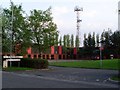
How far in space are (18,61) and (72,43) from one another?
87484mm

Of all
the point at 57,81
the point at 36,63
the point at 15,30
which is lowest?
the point at 57,81

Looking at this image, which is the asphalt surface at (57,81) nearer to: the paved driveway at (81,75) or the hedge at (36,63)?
the paved driveway at (81,75)

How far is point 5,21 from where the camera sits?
4134 cm

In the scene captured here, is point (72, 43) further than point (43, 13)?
Yes

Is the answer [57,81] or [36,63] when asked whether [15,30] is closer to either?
[36,63]

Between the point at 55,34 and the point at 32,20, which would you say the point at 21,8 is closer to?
the point at 32,20

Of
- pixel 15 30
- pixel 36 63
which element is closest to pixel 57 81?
pixel 36 63

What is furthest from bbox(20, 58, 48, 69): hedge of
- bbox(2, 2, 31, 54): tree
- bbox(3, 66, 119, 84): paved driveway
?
bbox(3, 66, 119, 84): paved driveway

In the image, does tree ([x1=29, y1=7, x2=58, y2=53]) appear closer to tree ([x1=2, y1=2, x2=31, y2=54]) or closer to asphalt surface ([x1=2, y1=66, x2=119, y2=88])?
tree ([x1=2, y1=2, x2=31, y2=54])

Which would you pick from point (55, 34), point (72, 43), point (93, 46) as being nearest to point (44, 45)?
point (55, 34)

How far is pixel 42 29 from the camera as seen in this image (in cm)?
4150

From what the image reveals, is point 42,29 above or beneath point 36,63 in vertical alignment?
above

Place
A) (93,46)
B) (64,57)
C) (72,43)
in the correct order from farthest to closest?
(72,43) < (64,57) < (93,46)

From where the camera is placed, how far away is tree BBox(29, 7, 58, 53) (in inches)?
1620
